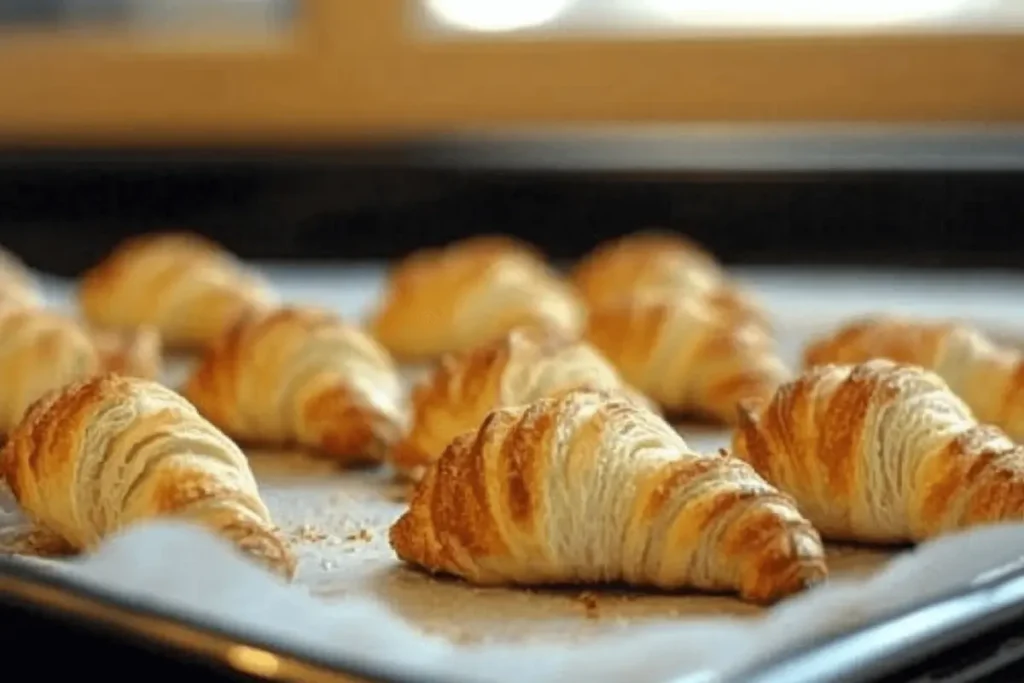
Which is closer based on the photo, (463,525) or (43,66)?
(463,525)

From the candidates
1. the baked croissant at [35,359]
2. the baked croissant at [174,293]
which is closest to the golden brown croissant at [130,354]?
the baked croissant at [35,359]

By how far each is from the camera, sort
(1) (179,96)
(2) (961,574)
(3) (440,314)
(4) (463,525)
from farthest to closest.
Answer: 1. (1) (179,96)
2. (3) (440,314)
3. (4) (463,525)
4. (2) (961,574)

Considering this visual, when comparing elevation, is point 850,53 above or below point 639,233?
above

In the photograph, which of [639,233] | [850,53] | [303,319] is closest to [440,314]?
[303,319]

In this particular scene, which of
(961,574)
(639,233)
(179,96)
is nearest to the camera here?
(961,574)

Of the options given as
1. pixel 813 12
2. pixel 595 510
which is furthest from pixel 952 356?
pixel 813 12

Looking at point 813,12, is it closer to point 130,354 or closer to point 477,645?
point 130,354

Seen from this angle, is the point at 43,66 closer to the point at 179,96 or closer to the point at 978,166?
the point at 179,96
